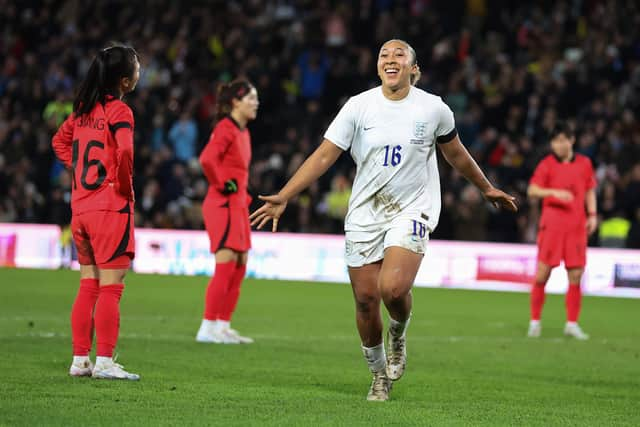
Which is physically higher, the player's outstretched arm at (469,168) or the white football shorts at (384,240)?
the player's outstretched arm at (469,168)

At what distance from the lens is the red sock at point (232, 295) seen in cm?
Result: 1183

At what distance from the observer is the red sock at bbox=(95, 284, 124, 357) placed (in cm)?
825

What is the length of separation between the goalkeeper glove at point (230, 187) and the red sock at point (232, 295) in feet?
2.45

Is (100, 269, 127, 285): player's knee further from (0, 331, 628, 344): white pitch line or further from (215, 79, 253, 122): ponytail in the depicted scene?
(215, 79, 253, 122): ponytail

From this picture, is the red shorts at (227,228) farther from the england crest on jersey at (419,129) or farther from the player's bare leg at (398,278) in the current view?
the england crest on jersey at (419,129)

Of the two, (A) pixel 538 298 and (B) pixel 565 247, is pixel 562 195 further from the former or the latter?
(A) pixel 538 298

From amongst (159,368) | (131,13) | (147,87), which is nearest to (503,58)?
(147,87)

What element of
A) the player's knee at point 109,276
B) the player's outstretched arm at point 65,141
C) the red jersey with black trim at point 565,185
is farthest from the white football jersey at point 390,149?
the red jersey with black trim at point 565,185

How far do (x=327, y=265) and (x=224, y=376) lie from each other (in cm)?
1394

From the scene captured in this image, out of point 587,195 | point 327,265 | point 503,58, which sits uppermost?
point 503,58

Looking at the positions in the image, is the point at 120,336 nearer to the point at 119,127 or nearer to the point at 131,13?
the point at 119,127

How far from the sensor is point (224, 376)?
8930 millimetres

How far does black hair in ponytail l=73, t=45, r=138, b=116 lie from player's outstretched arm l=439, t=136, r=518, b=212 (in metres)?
2.20

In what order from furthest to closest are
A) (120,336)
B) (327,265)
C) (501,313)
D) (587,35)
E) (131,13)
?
(131,13)
(587,35)
(327,265)
(501,313)
(120,336)
